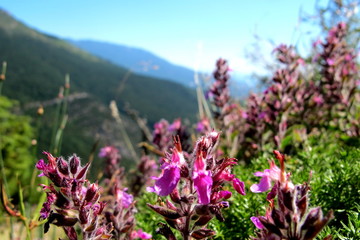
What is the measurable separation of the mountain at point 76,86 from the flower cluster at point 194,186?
84940 millimetres

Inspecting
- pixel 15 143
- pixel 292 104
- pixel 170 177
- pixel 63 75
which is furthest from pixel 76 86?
pixel 170 177

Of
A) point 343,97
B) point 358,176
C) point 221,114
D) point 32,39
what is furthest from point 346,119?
point 32,39

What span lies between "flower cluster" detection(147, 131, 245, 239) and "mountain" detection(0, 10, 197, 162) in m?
84.9

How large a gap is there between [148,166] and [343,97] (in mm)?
2134

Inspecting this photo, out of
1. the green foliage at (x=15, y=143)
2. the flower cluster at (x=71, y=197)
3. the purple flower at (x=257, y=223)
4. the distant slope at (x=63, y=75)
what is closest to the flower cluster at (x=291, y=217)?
the purple flower at (x=257, y=223)

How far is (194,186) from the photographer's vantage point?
0.86m

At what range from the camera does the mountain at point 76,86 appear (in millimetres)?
101500

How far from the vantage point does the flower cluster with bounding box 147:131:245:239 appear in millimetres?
862

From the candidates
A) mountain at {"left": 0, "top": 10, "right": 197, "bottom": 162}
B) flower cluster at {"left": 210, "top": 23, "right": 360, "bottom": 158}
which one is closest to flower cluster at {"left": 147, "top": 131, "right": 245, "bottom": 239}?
flower cluster at {"left": 210, "top": 23, "right": 360, "bottom": 158}

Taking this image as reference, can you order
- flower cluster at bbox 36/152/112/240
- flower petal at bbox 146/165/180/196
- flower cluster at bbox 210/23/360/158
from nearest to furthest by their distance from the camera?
1. flower petal at bbox 146/165/180/196
2. flower cluster at bbox 36/152/112/240
3. flower cluster at bbox 210/23/360/158

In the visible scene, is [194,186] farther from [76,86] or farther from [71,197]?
[76,86]

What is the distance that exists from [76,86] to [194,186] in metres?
146

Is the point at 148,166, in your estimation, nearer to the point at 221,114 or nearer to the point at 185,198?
the point at 221,114

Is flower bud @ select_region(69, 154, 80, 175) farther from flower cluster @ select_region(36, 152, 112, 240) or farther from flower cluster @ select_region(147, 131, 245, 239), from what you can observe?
flower cluster @ select_region(147, 131, 245, 239)
